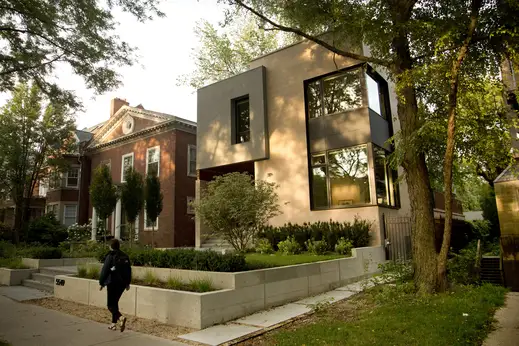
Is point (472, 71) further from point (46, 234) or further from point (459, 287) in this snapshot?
point (46, 234)

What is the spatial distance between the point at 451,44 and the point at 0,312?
464 inches

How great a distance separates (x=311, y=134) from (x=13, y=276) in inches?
481

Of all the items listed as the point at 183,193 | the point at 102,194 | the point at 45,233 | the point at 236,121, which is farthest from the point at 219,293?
the point at 45,233

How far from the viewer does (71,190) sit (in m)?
27.7

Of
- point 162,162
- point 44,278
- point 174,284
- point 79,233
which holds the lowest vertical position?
point 44,278

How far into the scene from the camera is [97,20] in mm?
11070

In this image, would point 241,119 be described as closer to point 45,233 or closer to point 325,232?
point 325,232

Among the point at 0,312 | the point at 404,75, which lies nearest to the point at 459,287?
the point at 404,75

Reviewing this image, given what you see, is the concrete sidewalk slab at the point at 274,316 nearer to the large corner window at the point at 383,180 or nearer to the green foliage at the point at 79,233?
the large corner window at the point at 383,180

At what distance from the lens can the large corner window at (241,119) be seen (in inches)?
670

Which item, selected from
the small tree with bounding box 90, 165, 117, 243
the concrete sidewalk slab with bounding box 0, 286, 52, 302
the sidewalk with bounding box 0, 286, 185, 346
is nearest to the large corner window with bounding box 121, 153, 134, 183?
the small tree with bounding box 90, 165, 117, 243

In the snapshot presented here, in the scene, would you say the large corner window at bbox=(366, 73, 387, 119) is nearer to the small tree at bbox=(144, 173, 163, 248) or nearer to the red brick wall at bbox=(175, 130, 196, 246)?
the small tree at bbox=(144, 173, 163, 248)

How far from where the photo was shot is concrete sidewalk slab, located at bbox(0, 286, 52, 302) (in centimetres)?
980

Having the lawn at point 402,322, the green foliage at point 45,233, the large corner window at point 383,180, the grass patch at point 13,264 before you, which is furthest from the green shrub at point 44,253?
the large corner window at point 383,180
